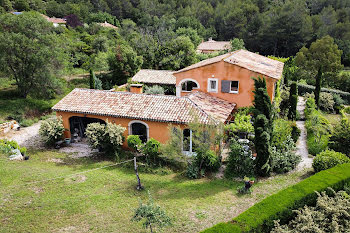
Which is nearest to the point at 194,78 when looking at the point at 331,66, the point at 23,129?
the point at 23,129

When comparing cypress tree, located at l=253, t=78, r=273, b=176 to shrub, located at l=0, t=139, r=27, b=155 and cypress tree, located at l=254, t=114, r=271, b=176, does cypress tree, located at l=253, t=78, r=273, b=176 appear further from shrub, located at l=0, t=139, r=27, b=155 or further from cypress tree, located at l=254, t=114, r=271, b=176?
shrub, located at l=0, t=139, r=27, b=155

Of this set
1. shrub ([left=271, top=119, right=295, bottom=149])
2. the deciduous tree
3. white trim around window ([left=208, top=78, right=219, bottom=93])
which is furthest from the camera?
the deciduous tree

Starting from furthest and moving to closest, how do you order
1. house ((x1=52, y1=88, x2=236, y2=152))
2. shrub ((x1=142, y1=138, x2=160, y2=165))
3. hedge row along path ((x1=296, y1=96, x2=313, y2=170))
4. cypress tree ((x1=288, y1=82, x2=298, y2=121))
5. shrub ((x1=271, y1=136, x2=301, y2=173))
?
cypress tree ((x1=288, y1=82, x2=298, y2=121)) → house ((x1=52, y1=88, x2=236, y2=152)) → hedge row along path ((x1=296, y1=96, x2=313, y2=170)) → shrub ((x1=142, y1=138, x2=160, y2=165)) → shrub ((x1=271, y1=136, x2=301, y2=173))

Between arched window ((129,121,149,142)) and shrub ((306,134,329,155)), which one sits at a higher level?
arched window ((129,121,149,142))

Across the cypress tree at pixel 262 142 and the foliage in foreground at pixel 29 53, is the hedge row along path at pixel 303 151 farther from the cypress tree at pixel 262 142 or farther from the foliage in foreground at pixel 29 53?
the foliage in foreground at pixel 29 53

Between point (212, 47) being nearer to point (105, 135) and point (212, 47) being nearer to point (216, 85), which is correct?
point (216, 85)

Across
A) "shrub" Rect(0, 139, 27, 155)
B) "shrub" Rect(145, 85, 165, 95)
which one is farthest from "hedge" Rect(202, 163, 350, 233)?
"shrub" Rect(145, 85, 165, 95)

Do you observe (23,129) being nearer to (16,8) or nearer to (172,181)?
(172,181)
